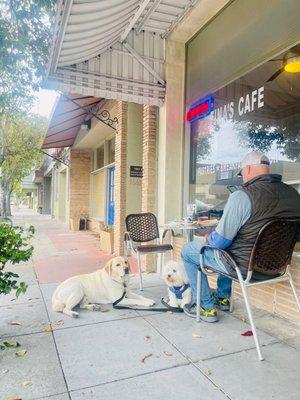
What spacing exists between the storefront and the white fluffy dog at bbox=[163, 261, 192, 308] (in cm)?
78

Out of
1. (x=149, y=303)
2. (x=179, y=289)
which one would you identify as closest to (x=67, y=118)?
(x=149, y=303)

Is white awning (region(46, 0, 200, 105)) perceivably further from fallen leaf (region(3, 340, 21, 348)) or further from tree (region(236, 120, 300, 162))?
fallen leaf (region(3, 340, 21, 348))

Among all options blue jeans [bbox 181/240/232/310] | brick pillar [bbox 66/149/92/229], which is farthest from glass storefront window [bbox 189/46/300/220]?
brick pillar [bbox 66/149/92/229]

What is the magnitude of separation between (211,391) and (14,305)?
2540 millimetres

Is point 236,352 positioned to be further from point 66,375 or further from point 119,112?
point 119,112

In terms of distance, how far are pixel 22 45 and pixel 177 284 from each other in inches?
162

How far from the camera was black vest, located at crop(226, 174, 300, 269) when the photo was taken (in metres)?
2.55

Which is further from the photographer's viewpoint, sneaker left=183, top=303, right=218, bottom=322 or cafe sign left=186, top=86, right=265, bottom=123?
cafe sign left=186, top=86, right=265, bottom=123

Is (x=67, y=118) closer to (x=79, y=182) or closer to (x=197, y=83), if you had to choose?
(x=79, y=182)

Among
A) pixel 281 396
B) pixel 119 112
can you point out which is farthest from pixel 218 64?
pixel 281 396

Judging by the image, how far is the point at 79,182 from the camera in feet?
44.1

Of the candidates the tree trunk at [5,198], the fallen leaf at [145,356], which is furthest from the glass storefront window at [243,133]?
the tree trunk at [5,198]

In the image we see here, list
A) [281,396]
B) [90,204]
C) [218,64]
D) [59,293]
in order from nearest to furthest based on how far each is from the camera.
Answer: [281,396] → [59,293] → [218,64] → [90,204]

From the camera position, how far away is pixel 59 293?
3.45 metres
